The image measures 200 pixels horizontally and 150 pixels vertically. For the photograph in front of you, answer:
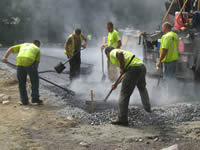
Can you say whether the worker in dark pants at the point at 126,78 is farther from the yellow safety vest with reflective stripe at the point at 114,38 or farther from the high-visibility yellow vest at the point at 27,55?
the yellow safety vest with reflective stripe at the point at 114,38

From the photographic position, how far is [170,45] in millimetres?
5988

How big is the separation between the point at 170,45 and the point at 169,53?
182 millimetres

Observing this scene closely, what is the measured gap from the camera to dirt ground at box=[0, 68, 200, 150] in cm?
376

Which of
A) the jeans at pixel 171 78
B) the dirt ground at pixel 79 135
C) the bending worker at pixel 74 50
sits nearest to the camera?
the dirt ground at pixel 79 135

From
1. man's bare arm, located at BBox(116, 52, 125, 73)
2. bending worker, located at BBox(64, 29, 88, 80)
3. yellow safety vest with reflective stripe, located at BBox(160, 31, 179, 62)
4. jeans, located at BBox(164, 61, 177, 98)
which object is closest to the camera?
man's bare arm, located at BBox(116, 52, 125, 73)

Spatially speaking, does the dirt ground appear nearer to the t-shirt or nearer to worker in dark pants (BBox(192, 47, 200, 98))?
worker in dark pants (BBox(192, 47, 200, 98))

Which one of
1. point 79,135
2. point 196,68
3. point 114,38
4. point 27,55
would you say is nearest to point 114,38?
point 114,38

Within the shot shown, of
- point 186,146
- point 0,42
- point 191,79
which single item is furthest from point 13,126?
point 0,42

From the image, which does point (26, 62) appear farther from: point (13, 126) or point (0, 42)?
point (0, 42)

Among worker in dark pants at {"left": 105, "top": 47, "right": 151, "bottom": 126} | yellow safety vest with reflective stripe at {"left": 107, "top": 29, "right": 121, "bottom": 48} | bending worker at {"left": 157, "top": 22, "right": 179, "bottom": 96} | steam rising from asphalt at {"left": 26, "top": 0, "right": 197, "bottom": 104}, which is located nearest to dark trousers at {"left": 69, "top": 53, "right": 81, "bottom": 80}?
yellow safety vest with reflective stripe at {"left": 107, "top": 29, "right": 121, "bottom": 48}

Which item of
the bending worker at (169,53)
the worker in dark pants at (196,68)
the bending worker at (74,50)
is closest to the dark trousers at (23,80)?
the bending worker at (74,50)

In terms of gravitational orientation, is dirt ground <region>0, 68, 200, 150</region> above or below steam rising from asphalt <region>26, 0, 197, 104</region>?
below

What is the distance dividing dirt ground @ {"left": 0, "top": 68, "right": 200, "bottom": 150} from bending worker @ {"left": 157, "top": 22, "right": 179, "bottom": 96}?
167 centimetres

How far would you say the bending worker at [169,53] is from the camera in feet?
19.3
